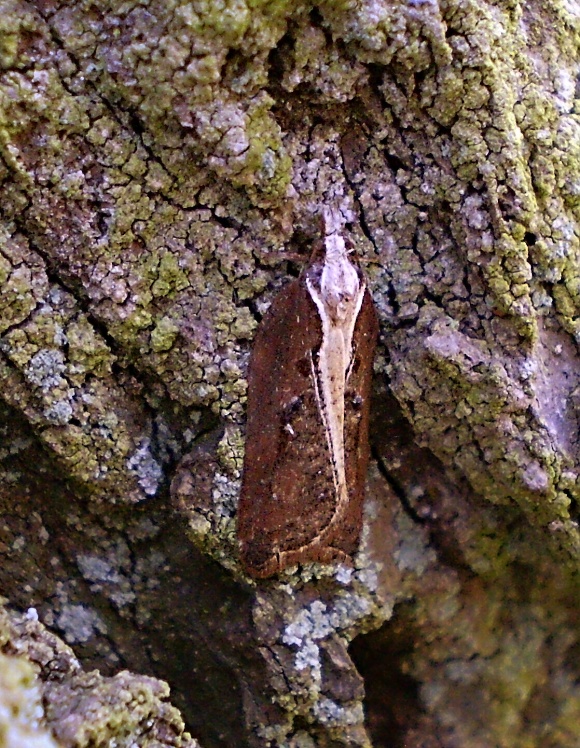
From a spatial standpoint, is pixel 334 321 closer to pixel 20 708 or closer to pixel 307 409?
pixel 307 409

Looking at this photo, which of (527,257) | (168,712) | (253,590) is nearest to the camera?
(168,712)

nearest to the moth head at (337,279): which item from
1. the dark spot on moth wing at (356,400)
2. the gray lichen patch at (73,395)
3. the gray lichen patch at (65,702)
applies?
the dark spot on moth wing at (356,400)

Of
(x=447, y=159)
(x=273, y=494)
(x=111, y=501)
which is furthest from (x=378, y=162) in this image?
(x=111, y=501)

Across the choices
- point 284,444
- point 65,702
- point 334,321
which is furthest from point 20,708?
point 334,321

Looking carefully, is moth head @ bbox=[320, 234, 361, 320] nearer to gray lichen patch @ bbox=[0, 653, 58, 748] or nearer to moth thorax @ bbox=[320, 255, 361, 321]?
moth thorax @ bbox=[320, 255, 361, 321]

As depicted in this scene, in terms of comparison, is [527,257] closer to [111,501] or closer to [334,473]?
[334,473]

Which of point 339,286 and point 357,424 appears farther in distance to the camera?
point 357,424

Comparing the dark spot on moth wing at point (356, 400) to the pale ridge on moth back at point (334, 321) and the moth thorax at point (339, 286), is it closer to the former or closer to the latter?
the pale ridge on moth back at point (334, 321)
